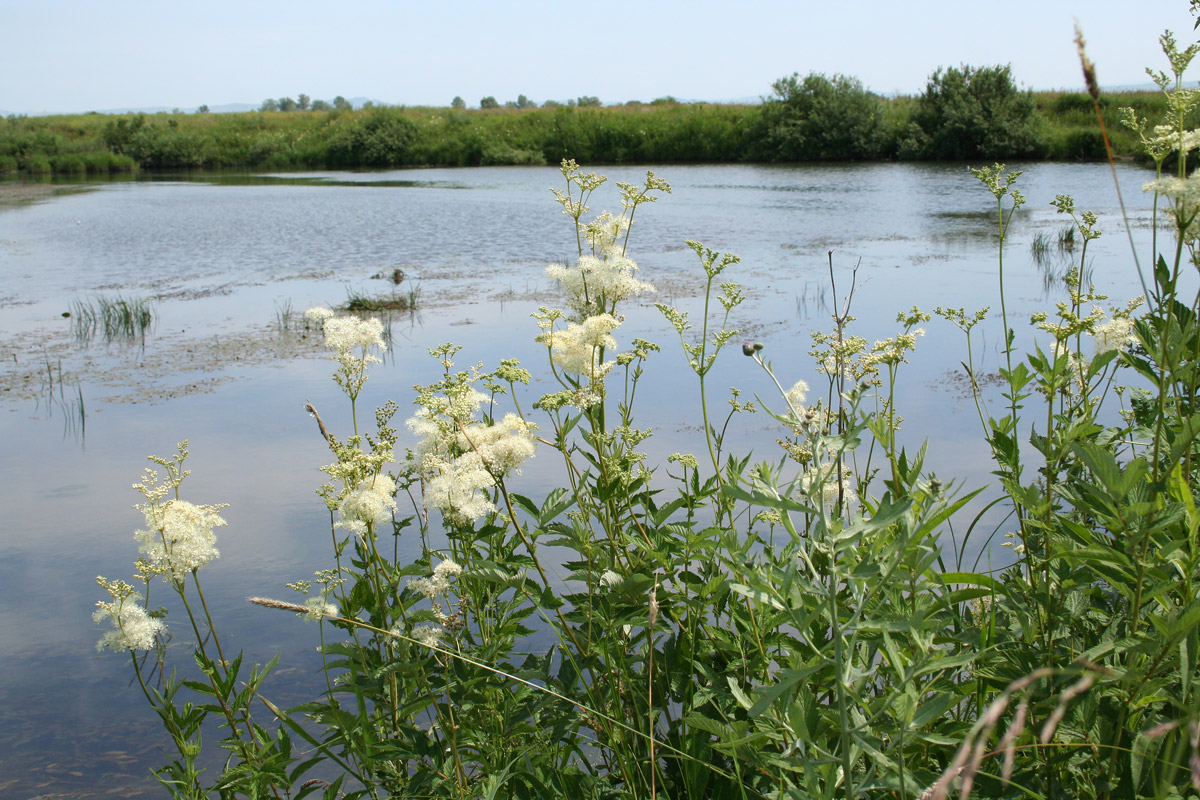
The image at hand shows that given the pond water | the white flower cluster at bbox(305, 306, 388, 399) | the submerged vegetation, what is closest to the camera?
the submerged vegetation

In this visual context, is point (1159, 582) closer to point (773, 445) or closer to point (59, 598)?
point (773, 445)

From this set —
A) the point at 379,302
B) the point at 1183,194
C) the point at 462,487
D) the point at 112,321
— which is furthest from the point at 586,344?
the point at 112,321

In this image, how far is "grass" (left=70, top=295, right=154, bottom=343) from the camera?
888 centimetres

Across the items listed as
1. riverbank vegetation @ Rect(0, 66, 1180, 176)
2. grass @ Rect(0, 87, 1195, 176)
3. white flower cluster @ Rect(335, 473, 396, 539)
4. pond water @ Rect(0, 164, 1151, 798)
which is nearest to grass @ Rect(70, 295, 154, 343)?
pond water @ Rect(0, 164, 1151, 798)

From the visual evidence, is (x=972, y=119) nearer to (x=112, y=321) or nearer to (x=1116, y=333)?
(x=112, y=321)

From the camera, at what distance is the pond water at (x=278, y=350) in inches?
139

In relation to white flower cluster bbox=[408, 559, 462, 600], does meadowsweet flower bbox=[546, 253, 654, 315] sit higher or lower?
higher

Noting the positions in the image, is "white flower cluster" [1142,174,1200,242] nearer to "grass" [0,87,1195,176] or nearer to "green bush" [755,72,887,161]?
"grass" [0,87,1195,176]

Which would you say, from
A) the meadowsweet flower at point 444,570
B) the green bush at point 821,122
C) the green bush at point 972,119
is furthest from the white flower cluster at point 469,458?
the green bush at point 821,122

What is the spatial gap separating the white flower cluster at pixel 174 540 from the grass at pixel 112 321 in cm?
803

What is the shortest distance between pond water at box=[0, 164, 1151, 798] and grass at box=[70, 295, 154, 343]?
194 millimetres

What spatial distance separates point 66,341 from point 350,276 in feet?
12.5

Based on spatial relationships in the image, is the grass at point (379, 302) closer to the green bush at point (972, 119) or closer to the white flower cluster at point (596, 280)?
the white flower cluster at point (596, 280)

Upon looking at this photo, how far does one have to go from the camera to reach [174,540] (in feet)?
6.01
